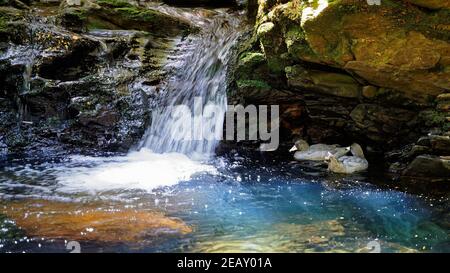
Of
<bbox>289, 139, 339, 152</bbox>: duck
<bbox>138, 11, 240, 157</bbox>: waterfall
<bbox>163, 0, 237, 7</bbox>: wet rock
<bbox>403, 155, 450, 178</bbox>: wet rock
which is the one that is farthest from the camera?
<bbox>163, 0, 237, 7</bbox>: wet rock

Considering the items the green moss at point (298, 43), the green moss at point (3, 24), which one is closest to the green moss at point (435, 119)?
the green moss at point (298, 43)

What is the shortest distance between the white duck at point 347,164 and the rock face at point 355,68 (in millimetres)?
571

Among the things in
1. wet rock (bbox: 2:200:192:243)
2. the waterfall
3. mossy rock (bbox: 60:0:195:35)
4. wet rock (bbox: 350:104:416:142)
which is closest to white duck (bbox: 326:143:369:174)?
wet rock (bbox: 350:104:416:142)

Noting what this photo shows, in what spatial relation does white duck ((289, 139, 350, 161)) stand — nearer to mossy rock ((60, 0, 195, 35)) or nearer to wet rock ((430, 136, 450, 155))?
wet rock ((430, 136, 450, 155))

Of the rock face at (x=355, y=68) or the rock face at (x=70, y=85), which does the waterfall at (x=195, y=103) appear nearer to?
the rock face at (x=70, y=85)

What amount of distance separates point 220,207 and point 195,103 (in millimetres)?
4462

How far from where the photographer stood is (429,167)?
21.2ft

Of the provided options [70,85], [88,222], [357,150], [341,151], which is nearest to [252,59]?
[341,151]

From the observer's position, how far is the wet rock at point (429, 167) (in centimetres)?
634

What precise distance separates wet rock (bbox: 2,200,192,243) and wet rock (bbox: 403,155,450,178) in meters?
4.35

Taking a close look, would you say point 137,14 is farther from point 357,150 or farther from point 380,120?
point 380,120

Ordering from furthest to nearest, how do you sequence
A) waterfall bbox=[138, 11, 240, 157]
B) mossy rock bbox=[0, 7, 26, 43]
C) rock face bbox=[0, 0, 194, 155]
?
mossy rock bbox=[0, 7, 26, 43], rock face bbox=[0, 0, 194, 155], waterfall bbox=[138, 11, 240, 157]

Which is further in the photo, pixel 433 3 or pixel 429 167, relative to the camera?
pixel 429 167

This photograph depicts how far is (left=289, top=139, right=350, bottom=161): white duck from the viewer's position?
781 centimetres
